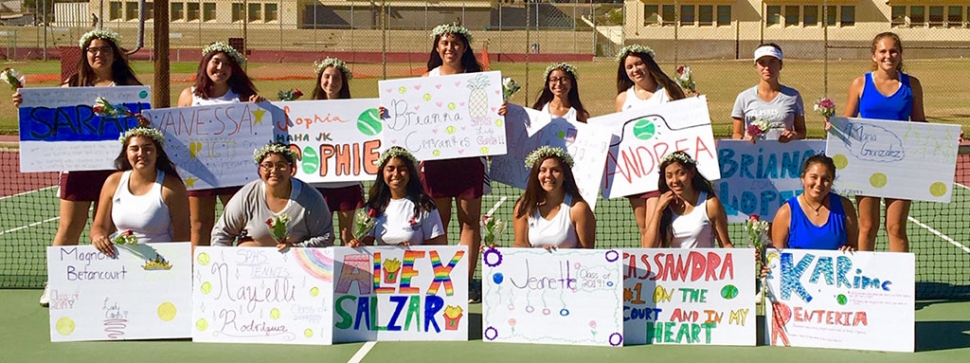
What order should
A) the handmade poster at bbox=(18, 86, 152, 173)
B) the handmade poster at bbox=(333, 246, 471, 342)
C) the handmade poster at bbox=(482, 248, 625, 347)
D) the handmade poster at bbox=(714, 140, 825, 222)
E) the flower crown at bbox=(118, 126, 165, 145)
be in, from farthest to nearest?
the handmade poster at bbox=(714, 140, 825, 222)
the handmade poster at bbox=(18, 86, 152, 173)
the flower crown at bbox=(118, 126, 165, 145)
the handmade poster at bbox=(333, 246, 471, 342)
the handmade poster at bbox=(482, 248, 625, 347)

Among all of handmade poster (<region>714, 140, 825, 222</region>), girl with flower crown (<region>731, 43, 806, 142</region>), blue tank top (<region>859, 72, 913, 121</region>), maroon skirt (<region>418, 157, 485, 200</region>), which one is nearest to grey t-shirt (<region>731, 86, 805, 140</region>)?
girl with flower crown (<region>731, 43, 806, 142</region>)

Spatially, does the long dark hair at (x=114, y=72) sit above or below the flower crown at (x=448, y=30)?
below

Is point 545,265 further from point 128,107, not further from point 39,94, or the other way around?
point 39,94

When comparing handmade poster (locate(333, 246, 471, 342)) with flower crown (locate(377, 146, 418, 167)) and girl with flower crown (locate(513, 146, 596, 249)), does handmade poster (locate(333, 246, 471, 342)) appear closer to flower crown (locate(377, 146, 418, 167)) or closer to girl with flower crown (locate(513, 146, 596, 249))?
→ girl with flower crown (locate(513, 146, 596, 249))

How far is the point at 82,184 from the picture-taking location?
7.98 meters

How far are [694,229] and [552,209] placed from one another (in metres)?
0.83

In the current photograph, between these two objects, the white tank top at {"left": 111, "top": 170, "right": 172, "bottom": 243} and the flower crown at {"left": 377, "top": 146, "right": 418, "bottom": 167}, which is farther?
the flower crown at {"left": 377, "top": 146, "right": 418, "bottom": 167}

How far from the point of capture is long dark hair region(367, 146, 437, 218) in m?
7.43

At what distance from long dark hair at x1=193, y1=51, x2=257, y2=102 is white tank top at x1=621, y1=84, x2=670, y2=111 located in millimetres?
2398

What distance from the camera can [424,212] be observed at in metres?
7.42

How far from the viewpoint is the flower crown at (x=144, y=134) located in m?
7.41

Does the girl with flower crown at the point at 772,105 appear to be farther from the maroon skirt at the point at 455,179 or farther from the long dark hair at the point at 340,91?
the long dark hair at the point at 340,91

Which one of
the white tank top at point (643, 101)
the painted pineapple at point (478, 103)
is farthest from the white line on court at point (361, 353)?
the white tank top at point (643, 101)

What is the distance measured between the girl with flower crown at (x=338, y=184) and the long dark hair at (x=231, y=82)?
18.0 inches
